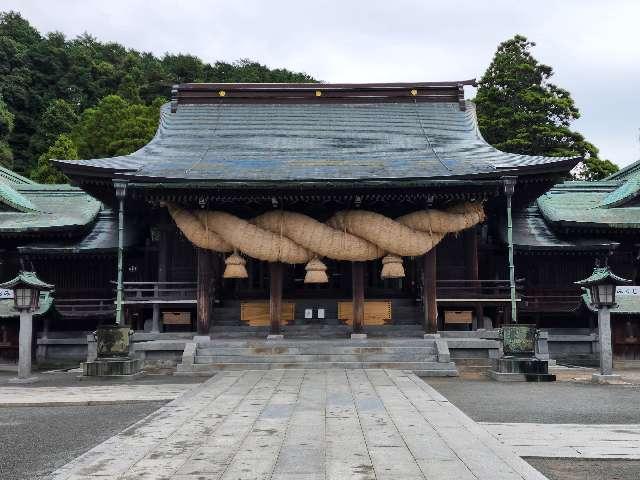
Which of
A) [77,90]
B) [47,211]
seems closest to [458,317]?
[47,211]

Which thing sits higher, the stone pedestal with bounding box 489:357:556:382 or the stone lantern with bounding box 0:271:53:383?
the stone lantern with bounding box 0:271:53:383

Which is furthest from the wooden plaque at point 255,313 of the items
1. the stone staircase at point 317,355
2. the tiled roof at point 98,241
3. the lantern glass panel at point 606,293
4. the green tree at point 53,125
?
the green tree at point 53,125

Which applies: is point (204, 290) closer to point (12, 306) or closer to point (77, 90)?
point (12, 306)

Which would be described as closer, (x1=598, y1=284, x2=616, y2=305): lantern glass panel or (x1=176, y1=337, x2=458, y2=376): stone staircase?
(x1=598, y1=284, x2=616, y2=305): lantern glass panel

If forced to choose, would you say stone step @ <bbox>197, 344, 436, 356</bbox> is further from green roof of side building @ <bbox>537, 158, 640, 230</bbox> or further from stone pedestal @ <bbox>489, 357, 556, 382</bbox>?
green roof of side building @ <bbox>537, 158, 640, 230</bbox>

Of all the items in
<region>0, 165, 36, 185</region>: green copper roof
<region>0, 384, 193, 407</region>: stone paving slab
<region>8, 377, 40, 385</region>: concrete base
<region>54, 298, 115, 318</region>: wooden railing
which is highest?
<region>0, 165, 36, 185</region>: green copper roof

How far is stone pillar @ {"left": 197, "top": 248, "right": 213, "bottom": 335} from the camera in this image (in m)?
16.5

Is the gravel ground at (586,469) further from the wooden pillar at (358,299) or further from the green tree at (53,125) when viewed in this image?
the green tree at (53,125)

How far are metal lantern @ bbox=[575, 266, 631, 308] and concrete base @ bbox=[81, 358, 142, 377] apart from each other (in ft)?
38.1

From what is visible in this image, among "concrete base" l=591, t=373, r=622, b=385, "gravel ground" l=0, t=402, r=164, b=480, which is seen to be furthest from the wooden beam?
"gravel ground" l=0, t=402, r=164, b=480

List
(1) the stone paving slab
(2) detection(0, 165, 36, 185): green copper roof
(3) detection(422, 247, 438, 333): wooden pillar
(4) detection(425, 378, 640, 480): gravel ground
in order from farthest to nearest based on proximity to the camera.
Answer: (2) detection(0, 165, 36, 185): green copper roof < (3) detection(422, 247, 438, 333): wooden pillar < (1) the stone paving slab < (4) detection(425, 378, 640, 480): gravel ground

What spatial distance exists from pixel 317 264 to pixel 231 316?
361 cm

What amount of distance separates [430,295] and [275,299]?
4488 mm

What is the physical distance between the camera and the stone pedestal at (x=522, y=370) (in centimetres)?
1365
